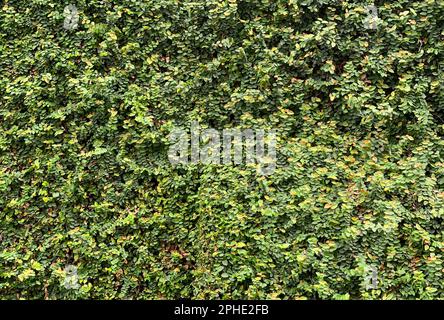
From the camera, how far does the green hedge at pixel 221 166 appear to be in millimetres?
2828

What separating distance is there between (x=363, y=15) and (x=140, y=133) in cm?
186

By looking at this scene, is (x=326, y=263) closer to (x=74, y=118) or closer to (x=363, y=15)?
(x=363, y=15)

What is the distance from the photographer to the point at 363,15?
2.91 metres

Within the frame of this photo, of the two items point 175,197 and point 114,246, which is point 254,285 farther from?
point 114,246

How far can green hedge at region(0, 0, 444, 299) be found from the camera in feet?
9.28

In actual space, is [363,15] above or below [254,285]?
above

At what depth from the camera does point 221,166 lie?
9.93ft

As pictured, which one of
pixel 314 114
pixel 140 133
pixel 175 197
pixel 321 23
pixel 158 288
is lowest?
pixel 158 288

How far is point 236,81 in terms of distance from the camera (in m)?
3.10

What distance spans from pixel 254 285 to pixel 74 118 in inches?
74.1
